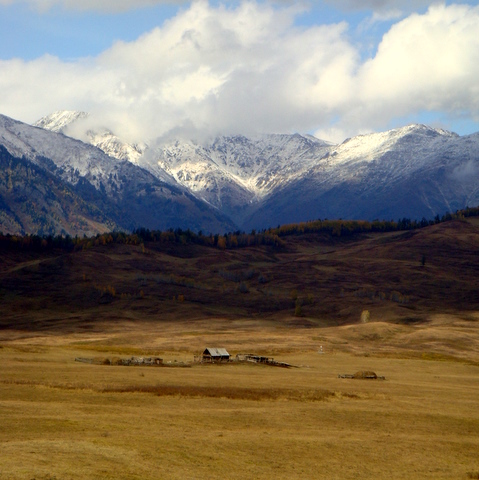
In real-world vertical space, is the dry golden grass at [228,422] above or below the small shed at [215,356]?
above

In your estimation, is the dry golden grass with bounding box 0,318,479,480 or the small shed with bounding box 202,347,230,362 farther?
the small shed with bounding box 202,347,230,362

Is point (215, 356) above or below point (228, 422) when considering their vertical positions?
below

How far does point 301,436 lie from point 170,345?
307 ft

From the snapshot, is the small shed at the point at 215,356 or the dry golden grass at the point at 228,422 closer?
the dry golden grass at the point at 228,422

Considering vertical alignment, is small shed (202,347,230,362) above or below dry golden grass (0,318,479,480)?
below

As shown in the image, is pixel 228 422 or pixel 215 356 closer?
pixel 228 422

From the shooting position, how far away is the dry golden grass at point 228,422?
35.8 metres

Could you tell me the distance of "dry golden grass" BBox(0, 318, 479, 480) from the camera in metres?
35.8

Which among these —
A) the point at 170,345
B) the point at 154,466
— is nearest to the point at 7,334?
the point at 170,345

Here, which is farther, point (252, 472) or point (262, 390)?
point (262, 390)

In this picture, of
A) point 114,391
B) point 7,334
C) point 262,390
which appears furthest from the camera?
point 7,334

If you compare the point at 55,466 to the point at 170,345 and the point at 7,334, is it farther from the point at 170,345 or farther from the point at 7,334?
the point at 7,334

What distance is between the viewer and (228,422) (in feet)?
161

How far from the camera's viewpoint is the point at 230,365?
94312 millimetres
